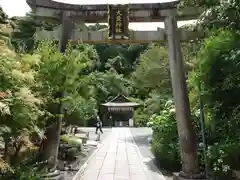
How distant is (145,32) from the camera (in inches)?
330

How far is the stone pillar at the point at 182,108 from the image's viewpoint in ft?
25.2

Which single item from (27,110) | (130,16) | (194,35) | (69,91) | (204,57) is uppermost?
(130,16)

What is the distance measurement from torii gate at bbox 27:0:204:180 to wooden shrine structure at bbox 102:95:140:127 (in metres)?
28.4

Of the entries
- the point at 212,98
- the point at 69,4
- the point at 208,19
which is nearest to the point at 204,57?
the point at 212,98

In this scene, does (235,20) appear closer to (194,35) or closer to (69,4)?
(194,35)

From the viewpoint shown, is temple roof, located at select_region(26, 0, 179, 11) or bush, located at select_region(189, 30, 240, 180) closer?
bush, located at select_region(189, 30, 240, 180)

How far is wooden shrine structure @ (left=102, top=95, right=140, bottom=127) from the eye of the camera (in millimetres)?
37094

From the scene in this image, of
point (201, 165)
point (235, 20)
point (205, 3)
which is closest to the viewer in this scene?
point (235, 20)

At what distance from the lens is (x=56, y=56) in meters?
7.51

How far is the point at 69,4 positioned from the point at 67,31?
0.81 m

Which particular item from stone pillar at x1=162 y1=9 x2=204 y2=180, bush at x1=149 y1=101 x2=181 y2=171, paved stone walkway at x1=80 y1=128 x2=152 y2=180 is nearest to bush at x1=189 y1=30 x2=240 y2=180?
stone pillar at x1=162 y1=9 x2=204 y2=180

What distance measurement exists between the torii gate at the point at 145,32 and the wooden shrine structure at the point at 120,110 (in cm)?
2839

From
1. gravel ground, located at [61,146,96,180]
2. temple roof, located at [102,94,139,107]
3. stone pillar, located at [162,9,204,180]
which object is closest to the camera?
stone pillar, located at [162,9,204,180]

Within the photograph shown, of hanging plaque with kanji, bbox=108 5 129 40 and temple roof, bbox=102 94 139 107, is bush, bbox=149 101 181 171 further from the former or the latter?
temple roof, bbox=102 94 139 107
